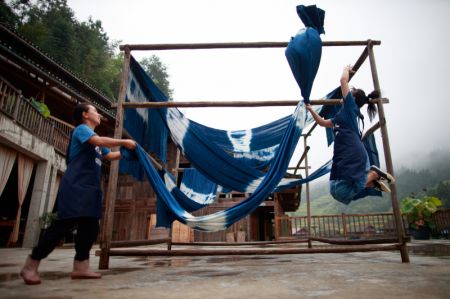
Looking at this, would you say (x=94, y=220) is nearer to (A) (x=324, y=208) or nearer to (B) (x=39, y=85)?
(B) (x=39, y=85)

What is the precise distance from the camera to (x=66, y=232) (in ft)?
6.68

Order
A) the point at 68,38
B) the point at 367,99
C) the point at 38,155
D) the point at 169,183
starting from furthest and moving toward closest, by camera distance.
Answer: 1. the point at 68,38
2. the point at 38,155
3. the point at 169,183
4. the point at 367,99

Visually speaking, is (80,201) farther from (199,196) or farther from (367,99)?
(367,99)

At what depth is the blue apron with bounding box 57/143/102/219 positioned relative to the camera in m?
Result: 2.01

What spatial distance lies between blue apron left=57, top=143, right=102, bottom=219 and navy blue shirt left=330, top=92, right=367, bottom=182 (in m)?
2.19

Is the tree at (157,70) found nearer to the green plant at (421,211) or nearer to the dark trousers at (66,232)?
the green plant at (421,211)

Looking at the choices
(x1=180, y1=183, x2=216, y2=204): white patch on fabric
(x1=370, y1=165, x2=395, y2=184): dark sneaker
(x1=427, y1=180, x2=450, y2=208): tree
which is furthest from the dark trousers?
(x1=427, y1=180, x2=450, y2=208): tree

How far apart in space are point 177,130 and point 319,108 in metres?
2.15

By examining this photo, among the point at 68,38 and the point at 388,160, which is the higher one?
the point at 68,38

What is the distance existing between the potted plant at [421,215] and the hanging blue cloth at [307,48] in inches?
437

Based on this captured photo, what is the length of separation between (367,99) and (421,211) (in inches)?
414

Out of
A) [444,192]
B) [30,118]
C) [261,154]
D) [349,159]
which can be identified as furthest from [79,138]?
[444,192]

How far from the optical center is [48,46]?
56.7 ft

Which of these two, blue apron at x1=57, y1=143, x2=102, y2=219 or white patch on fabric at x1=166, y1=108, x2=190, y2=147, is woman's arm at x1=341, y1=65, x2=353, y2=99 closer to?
white patch on fabric at x1=166, y1=108, x2=190, y2=147
